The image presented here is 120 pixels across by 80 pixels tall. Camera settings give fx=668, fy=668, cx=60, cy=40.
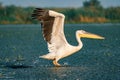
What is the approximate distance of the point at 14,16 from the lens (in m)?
78.4

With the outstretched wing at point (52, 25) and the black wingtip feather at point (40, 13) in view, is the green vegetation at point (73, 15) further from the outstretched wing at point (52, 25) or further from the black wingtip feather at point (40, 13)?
the black wingtip feather at point (40, 13)

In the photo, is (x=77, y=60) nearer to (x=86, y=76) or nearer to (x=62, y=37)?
(x=62, y=37)

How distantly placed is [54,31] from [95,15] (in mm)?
60252

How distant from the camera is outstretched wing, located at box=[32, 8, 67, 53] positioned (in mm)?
19203

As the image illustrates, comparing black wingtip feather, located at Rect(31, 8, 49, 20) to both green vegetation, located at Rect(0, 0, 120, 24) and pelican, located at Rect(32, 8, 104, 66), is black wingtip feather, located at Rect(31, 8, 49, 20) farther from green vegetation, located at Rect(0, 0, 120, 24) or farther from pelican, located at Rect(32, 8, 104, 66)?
green vegetation, located at Rect(0, 0, 120, 24)

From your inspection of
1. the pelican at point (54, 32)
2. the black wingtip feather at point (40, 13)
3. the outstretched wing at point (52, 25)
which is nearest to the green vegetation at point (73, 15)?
the pelican at point (54, 32)

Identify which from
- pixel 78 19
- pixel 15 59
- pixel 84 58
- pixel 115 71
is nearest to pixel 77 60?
pixel 84 58

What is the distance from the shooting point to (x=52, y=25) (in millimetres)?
19516

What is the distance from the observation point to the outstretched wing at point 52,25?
756 inches

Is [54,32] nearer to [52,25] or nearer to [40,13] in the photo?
[52,25]

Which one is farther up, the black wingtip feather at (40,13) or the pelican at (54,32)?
the black wingtip feather at (40,13)

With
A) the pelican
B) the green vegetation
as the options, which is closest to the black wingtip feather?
the pelican

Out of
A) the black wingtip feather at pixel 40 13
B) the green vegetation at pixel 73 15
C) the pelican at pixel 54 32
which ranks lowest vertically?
the green vegetation at pixel 73 15

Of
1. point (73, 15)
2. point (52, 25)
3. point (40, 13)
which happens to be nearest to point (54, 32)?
point (52, 25)
